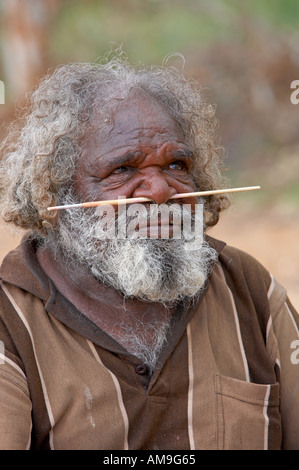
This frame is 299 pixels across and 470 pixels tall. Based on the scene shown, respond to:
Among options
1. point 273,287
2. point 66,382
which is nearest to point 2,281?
point 66,382

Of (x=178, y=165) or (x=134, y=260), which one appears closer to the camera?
(x=134, y=260)

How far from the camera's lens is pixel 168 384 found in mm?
2480

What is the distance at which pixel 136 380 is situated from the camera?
8.07ft

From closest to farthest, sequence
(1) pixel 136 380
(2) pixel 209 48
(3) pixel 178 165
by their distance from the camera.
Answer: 1. (1) pixel 136 380
2. (3) pixel 178 165
3. (2) pixel 209 48

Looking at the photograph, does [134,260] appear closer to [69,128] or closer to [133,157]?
[133,157]

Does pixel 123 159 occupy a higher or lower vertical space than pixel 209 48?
lower

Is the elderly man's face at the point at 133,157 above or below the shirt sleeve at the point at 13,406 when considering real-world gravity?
above

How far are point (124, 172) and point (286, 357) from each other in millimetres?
1009

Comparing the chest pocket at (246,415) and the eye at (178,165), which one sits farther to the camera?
the eye at (178,165)

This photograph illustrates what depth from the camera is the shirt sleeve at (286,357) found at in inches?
108
